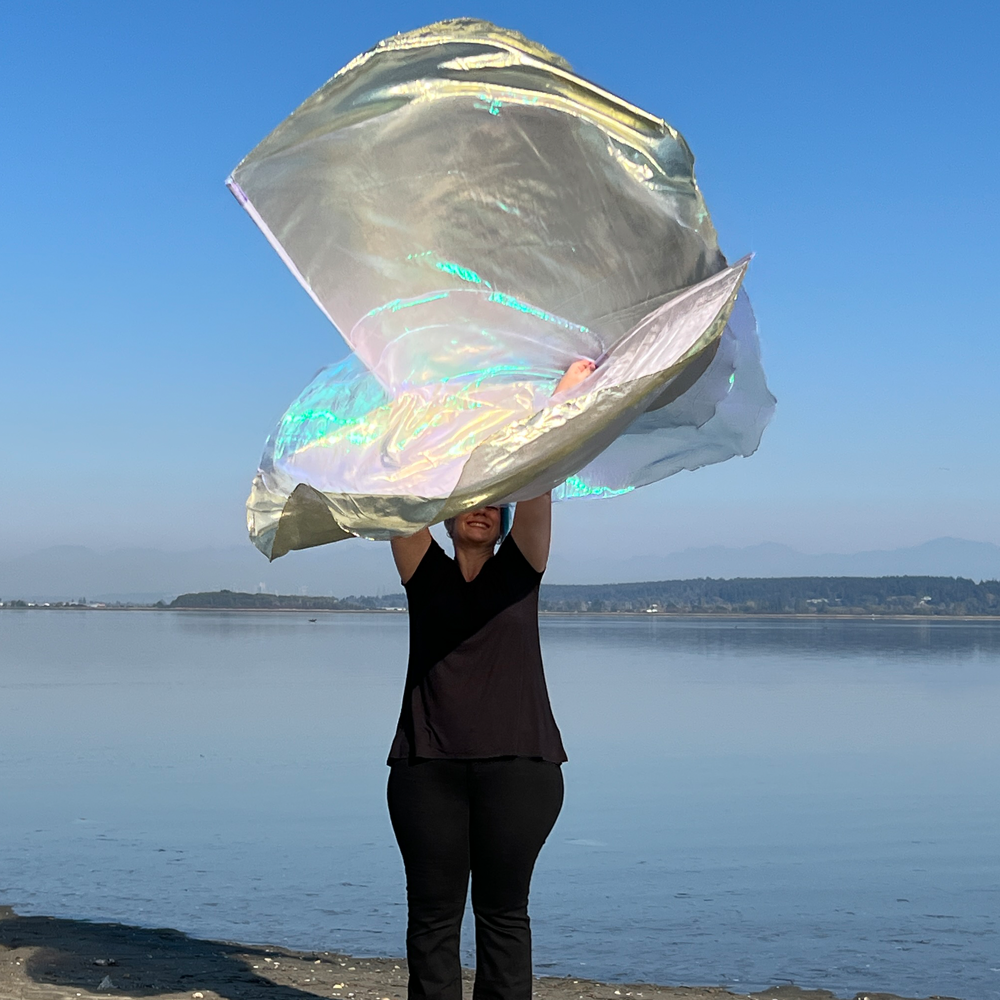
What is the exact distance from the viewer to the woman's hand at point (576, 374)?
3.76m

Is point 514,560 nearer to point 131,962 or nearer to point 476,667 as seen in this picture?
point 476,667

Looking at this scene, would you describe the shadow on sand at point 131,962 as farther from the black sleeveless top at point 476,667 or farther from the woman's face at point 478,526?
the woman's face at point 478,526

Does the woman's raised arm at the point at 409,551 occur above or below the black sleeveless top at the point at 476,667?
above

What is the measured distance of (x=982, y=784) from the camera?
510 inches

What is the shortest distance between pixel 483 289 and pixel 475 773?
166cm

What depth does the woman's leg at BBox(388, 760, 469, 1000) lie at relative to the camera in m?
3.42

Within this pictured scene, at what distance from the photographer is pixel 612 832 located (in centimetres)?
1016

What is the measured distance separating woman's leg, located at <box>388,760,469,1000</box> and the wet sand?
6.87 ft

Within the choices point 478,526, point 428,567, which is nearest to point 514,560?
point 478,526

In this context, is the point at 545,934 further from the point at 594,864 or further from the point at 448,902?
the point at 448,902

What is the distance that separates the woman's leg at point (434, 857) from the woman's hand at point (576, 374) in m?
1.19

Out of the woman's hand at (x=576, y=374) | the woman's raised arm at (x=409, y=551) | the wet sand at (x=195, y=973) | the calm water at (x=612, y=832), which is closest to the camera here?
the woman's raised arm at (x=409, y=551)

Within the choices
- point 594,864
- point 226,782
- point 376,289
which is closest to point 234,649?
point 226,782

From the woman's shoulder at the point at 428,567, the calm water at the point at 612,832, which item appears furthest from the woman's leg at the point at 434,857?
the calm water at the point at 612,832
